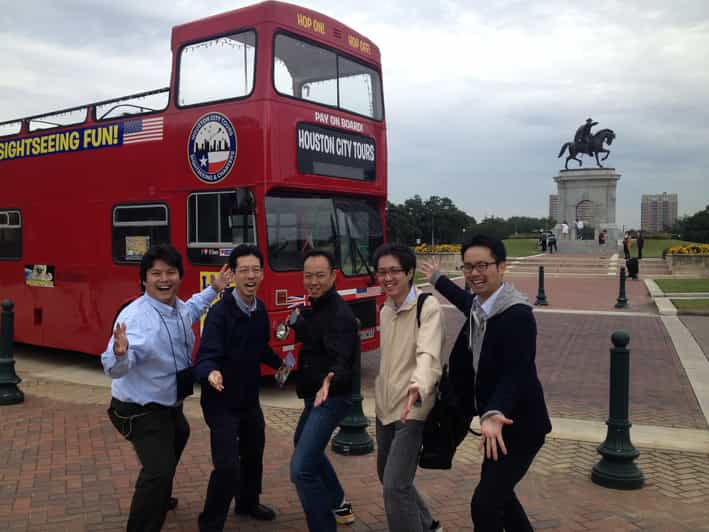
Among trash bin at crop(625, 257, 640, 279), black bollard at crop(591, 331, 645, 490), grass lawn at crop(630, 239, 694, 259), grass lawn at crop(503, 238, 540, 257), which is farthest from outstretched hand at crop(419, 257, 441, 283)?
grass lawn at crop(503, 238, 540, 257)

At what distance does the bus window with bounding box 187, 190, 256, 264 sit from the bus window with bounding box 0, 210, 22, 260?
4.01 m

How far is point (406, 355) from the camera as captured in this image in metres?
3.53

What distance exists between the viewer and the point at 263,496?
482cm

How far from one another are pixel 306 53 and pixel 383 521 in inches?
224

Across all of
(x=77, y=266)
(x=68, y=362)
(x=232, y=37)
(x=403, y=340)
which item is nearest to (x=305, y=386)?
(x=403, y=340)

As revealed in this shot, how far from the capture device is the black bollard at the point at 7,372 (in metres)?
7.49

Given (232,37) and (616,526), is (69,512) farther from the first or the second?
(232,37)

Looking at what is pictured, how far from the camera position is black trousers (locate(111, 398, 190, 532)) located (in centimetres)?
348

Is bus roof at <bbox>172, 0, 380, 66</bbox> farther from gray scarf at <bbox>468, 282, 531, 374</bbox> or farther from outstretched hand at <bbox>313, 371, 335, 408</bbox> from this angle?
gray scarf at <bbox>468, 282, 531, 374</bbox>

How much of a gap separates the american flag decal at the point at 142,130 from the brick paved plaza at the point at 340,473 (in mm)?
3200

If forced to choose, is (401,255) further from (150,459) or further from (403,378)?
(150,459)

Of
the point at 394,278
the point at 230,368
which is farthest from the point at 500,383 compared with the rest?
the point at 230,368

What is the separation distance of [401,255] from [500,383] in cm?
91

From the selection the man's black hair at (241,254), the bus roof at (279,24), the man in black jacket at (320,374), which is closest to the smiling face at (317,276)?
the man in black jacket at (320,374)
